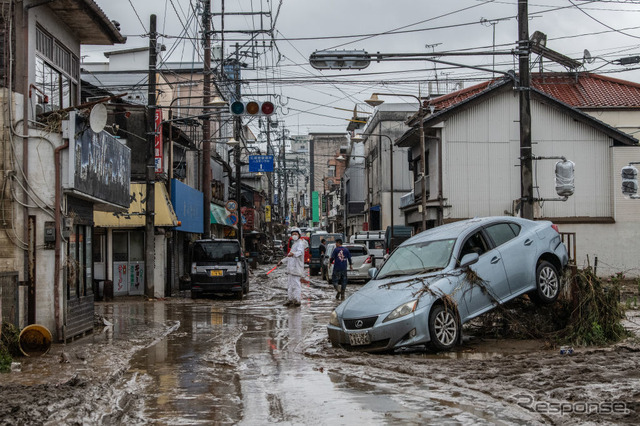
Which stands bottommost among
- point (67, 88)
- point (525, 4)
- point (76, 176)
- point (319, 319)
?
point (319, 319)

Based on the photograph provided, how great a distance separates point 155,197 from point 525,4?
50.2 ft

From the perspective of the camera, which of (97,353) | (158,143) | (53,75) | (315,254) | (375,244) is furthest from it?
(315,254)

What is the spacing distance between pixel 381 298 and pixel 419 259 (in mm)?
1528

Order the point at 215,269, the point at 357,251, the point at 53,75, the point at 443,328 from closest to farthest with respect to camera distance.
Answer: the point at 443,328, the point at 53,75, the point at 215,269, the point at 357,251

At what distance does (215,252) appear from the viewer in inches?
1019

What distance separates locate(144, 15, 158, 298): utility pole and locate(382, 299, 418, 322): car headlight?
51.1ft

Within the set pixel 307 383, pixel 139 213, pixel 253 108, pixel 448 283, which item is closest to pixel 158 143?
pixel 139 213

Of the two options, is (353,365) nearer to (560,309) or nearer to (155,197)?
(560,309)

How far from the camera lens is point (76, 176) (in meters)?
13.4

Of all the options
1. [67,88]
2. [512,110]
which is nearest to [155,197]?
[67,88]

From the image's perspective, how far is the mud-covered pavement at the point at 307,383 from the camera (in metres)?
7.23

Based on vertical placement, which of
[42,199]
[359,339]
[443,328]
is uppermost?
[42,199]

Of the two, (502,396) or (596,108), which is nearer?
(502,396)

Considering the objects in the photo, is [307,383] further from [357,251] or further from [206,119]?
[357,251]
